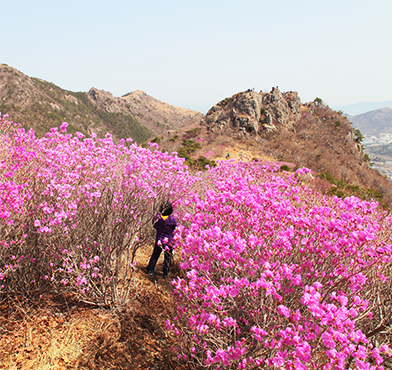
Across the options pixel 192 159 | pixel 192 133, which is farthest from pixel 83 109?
pixel 192 159

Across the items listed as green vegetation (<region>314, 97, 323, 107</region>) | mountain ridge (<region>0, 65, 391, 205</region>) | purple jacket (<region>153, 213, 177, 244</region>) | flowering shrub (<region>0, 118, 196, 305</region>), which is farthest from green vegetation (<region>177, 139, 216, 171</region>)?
green vegetation (<region>314, 97, 323, 107</region>)

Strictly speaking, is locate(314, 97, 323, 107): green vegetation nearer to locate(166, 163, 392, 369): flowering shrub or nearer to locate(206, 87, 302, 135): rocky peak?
locate(206, 87, 302, 135): rocky peak

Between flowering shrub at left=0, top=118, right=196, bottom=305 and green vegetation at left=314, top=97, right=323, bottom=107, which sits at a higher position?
green vegetation at left=314, top=97, right=323, bottom=107

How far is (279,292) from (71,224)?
267cm

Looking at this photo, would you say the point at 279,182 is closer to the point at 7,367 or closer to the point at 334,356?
the point at 334,356

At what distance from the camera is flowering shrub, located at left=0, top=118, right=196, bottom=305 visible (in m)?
2.84

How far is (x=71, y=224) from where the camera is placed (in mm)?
3143

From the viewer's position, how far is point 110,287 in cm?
320

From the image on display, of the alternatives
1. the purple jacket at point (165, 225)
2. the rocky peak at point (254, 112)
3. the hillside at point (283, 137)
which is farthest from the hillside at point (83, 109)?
the purple jacket at point (165, 225)

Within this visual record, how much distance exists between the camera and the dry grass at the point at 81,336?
254 centimetres

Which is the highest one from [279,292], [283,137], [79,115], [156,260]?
[79,115]

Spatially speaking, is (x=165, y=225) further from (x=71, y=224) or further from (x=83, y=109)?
(x=83, y=109)

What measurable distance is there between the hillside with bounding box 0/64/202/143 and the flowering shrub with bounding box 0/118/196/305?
3134cm

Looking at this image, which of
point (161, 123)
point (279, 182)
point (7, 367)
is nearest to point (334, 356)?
point (279, 182)
